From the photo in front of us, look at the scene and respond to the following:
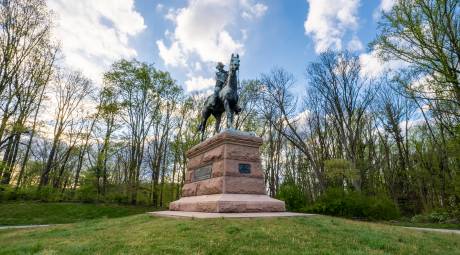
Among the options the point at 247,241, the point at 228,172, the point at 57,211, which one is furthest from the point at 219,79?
the point at 57,211

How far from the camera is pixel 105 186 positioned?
87.0 ft

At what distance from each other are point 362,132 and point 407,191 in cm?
728

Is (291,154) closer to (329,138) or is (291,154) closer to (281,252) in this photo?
(329,138)

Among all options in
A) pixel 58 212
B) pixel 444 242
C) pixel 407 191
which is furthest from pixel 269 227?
pixel 407 191

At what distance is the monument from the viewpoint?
7215mm

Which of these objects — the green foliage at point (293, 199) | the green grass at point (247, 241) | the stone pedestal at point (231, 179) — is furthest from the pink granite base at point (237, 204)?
the green foliage at point (293, 199)

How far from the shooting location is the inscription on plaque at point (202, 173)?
888 centimetres

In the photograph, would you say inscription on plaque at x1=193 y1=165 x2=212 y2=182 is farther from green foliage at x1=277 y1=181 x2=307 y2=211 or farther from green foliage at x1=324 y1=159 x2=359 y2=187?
green foliage at x1=324 y1=159 x2=359 y2=187

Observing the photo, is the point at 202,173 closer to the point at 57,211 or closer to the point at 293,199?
the point at 293,199

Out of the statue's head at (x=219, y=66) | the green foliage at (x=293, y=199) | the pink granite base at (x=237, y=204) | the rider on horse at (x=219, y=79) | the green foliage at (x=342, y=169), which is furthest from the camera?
the green foliage at (x=342, y=169)

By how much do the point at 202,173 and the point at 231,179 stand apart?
1.89 metres

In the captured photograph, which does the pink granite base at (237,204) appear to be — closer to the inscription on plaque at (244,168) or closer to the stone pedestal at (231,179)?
the stone pedestal at (231,179)

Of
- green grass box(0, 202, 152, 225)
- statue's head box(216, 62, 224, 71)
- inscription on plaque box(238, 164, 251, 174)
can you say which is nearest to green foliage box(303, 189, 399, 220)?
inscription on plaque box(238, 164, 251, 174)

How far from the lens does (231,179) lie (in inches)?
306
